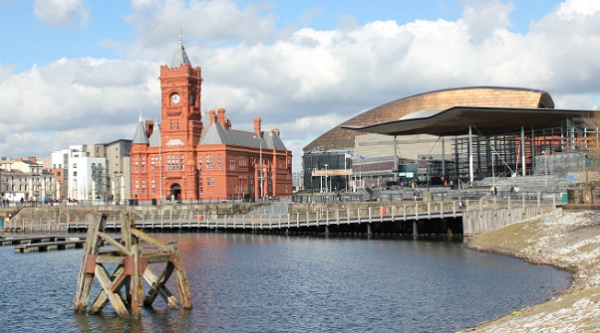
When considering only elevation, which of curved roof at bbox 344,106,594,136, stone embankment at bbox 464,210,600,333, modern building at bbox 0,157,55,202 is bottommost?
stone embankment at bbox 464,210,600,333

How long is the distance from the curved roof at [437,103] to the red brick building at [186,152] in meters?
20.7

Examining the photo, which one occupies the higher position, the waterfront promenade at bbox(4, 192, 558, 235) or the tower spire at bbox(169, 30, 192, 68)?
the tower spire at bbox(169, 30, 192, 68)

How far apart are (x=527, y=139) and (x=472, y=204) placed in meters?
46.3

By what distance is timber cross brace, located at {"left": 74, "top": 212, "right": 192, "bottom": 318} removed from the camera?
30547 mm

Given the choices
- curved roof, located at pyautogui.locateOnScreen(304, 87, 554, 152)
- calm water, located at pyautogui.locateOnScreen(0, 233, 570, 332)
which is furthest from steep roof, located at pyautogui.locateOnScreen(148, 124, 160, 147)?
calm water, located at pyautogui.locateOnScreen(0, 233, 570, 332)

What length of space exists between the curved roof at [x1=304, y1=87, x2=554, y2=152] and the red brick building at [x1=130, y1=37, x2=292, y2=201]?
20658mm

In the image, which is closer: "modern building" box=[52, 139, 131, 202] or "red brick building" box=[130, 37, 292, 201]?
"red brick building" box=[130, 37, 292, 201]

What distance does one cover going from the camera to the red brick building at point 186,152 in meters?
116

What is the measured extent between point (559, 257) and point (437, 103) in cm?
10735

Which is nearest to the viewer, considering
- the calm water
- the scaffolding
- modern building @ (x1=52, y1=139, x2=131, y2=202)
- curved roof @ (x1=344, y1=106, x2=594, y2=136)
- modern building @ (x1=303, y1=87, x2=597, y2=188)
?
the calm water

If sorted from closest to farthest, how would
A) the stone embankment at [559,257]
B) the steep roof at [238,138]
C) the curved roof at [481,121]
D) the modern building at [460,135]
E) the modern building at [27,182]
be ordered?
the stone embankment at [559,257], the curved roof at [481,121], the modern building at [460,135], the steep roof at [238,138], the modern building at [27,182]

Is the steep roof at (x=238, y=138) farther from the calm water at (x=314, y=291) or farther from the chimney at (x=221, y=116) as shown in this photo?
the calm water at (x=314, y=291)

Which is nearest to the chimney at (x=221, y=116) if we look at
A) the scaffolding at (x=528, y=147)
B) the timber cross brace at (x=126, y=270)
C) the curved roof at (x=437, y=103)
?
the curved roof at (x=437, y=103)

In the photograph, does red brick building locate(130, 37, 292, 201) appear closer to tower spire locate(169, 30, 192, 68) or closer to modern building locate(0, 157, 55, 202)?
tower spire locate(169, 30, 192, 68)
